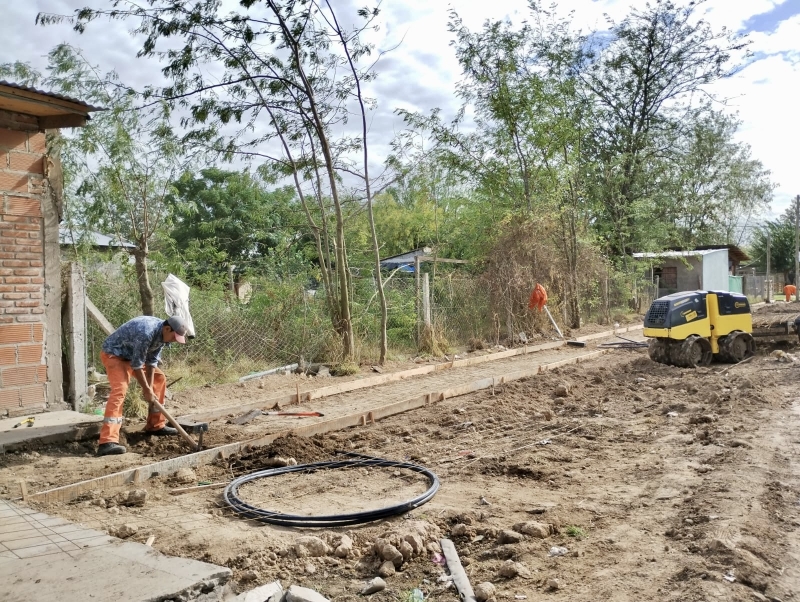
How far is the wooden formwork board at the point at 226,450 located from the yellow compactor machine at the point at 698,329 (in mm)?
3454

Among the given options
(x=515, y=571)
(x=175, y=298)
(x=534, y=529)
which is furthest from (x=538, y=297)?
(x=515, y=571)

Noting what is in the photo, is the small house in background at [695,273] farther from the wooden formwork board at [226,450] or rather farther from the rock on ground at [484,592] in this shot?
the rock on ground at [484,592]

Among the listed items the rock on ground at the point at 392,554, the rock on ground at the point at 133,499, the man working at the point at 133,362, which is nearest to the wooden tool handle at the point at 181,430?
the man working at the point at 133,362

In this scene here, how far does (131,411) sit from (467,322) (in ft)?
31.1

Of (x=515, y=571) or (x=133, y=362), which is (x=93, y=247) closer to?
(x=133, y=362)

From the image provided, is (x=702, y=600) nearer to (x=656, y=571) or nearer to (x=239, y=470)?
(x=656, y=571)

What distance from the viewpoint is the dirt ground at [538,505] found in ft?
12.6

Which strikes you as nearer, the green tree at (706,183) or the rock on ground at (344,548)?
the rock on ground at (344,548)

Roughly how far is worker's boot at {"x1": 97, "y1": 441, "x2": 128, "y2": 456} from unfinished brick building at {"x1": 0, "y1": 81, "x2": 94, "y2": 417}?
1.62m

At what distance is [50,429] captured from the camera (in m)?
7.13

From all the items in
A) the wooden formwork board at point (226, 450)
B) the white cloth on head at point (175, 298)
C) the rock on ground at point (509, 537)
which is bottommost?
the rock on ground at point (509, 537)

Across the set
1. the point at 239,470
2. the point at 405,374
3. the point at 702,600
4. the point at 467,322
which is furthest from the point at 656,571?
the point at 467,322

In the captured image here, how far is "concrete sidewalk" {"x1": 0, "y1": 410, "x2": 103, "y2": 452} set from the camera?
266 inches

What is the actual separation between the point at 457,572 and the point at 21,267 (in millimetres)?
6490
